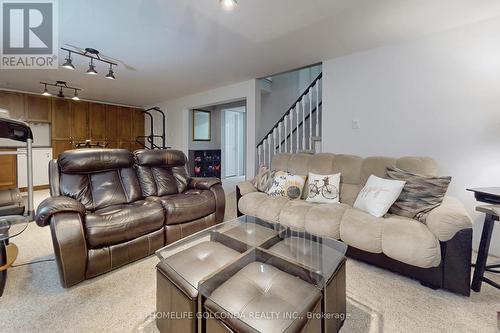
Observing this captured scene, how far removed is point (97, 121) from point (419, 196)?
23.6ft

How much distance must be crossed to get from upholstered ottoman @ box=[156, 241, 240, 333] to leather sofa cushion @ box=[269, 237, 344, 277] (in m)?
0.31

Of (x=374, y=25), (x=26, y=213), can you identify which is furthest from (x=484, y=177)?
(x=26, y=213)

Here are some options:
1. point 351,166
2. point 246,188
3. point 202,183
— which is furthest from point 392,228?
point 202,183

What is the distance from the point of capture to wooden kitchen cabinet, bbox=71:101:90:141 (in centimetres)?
582

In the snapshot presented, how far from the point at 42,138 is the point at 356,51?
6908mm

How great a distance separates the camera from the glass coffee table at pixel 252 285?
0.98m

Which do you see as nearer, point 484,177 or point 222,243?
point 222,243

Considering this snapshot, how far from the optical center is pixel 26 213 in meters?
1.86

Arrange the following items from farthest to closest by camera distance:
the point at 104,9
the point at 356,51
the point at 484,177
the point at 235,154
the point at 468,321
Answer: the point at 235,154, the point at 356,51, the point at 484,177, the point at 104,9, the point at 468,321

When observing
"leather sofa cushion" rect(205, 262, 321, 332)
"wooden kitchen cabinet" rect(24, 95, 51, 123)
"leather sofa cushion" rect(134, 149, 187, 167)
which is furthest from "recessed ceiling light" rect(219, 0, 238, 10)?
"wooden kitchen cabinet" rect(24, 95, 51, 123)

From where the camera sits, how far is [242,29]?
2420 millimetres

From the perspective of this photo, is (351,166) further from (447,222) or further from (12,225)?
(12,225)

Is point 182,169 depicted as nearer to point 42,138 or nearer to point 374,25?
point 374,25

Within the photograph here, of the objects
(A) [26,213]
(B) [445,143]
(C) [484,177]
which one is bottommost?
(A) [26,213]
